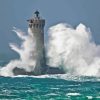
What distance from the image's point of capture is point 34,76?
14175 centimetres

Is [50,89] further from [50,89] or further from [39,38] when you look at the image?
[39,38]

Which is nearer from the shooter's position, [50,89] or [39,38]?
[50,89]

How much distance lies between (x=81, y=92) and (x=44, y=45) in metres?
50.4

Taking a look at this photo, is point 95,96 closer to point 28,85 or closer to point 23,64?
point 28,85

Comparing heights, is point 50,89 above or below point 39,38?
below

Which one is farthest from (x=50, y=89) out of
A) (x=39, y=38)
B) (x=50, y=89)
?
(x=39, y=38)

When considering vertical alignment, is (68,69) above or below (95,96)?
above

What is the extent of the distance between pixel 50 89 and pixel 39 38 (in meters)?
42.6

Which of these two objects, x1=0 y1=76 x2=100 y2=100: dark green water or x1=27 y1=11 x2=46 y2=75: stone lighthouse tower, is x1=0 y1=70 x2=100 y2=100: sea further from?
x1=27 y1=11 x2=46 y2=75: stone lighthouse tower

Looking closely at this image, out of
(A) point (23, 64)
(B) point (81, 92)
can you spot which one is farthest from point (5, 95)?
(A) point (23, 64)

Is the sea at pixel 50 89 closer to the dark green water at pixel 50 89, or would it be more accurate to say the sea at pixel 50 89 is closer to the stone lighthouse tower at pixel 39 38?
the dark green water at pixel 50 89

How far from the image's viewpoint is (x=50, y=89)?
107875 millimetres

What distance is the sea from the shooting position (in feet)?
315

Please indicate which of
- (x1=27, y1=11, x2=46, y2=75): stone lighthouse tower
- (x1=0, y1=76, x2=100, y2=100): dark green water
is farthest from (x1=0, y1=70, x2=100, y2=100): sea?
(x1=27, y1=11, x2=46, y2=75): stone lighthouse tower
